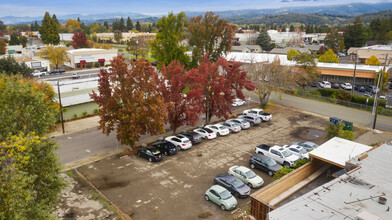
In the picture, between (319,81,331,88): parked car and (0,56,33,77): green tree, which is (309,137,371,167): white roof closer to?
(319,81,331,88): parked car

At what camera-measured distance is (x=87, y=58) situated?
70.4 metres

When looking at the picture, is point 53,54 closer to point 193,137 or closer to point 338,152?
point 193,137

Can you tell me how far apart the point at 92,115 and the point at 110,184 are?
18431mm

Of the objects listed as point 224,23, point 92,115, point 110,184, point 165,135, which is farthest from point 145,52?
point 110,184

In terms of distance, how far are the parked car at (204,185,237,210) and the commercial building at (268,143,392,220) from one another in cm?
578

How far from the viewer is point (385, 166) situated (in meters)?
14.4

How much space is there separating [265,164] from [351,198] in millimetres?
9659

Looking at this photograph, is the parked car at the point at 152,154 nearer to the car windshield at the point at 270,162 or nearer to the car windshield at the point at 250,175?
the car windshield at the point at 250,175

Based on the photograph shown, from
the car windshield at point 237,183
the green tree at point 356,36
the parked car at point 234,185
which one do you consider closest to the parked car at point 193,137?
the parked car at point 234,185

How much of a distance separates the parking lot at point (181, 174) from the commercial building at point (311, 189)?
360cm

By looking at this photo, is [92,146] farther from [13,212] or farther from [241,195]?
[13,212]

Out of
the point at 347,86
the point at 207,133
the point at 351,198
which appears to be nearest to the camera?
the point at 351,198

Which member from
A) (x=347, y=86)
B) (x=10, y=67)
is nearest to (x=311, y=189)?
(x=347, y=86)

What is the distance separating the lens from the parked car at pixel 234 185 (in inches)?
703
